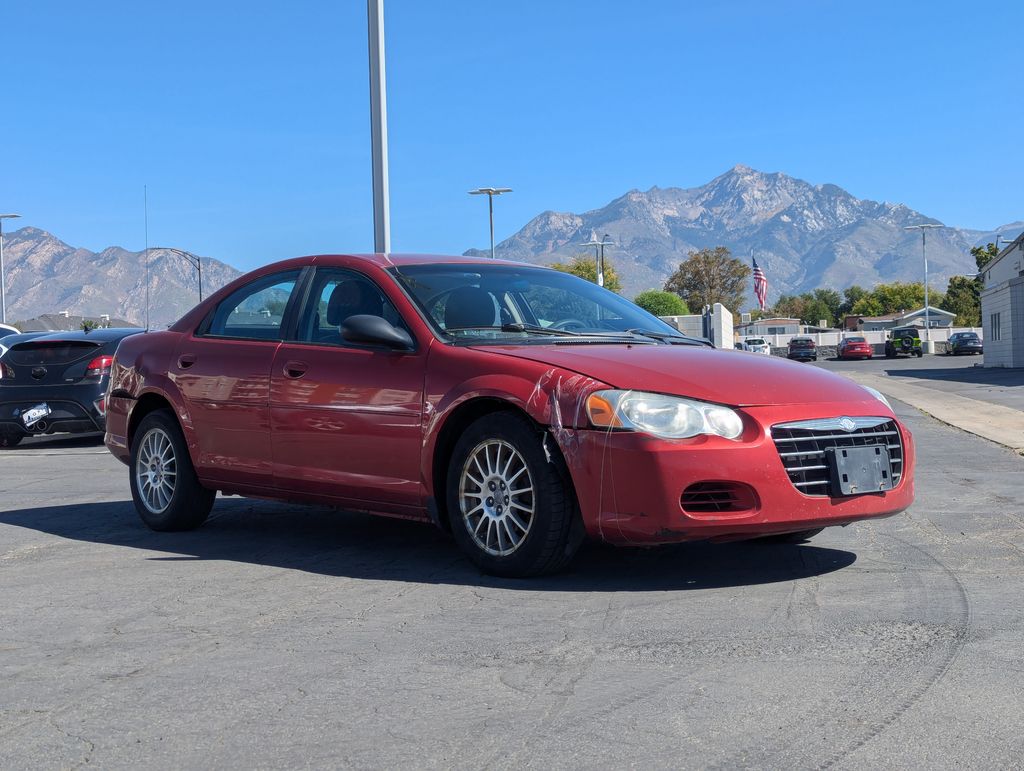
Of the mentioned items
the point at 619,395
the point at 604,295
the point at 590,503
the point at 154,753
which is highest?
the point at 604,295

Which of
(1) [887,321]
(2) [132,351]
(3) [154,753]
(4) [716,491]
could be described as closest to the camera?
Answer: (3) [154,753]

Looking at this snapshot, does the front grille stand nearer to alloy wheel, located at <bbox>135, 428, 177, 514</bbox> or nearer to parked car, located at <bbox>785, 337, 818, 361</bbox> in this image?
alloy wheel, located at <bbox>135, 428, 177, 514</bbox>

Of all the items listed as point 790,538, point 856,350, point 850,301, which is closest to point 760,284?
point 856,350

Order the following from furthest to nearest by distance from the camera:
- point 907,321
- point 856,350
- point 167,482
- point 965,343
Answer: point 907,321, point 856,350, point 965,343, point 167,482

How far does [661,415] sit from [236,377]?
8.77ft

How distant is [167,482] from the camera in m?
7.11

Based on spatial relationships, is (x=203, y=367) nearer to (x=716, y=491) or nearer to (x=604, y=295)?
(x=604, y=295)

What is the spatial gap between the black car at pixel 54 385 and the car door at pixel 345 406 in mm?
7513

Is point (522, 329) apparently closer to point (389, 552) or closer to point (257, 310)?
point (389, 552)

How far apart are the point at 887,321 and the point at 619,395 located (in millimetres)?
143047

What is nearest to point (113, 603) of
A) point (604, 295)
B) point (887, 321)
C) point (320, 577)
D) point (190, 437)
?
point (320, 577)

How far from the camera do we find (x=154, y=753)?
3.20 meters

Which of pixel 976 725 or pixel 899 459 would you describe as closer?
pixel 976 725

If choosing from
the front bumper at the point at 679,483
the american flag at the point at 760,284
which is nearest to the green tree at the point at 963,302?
the american flag at the point at 760,284
